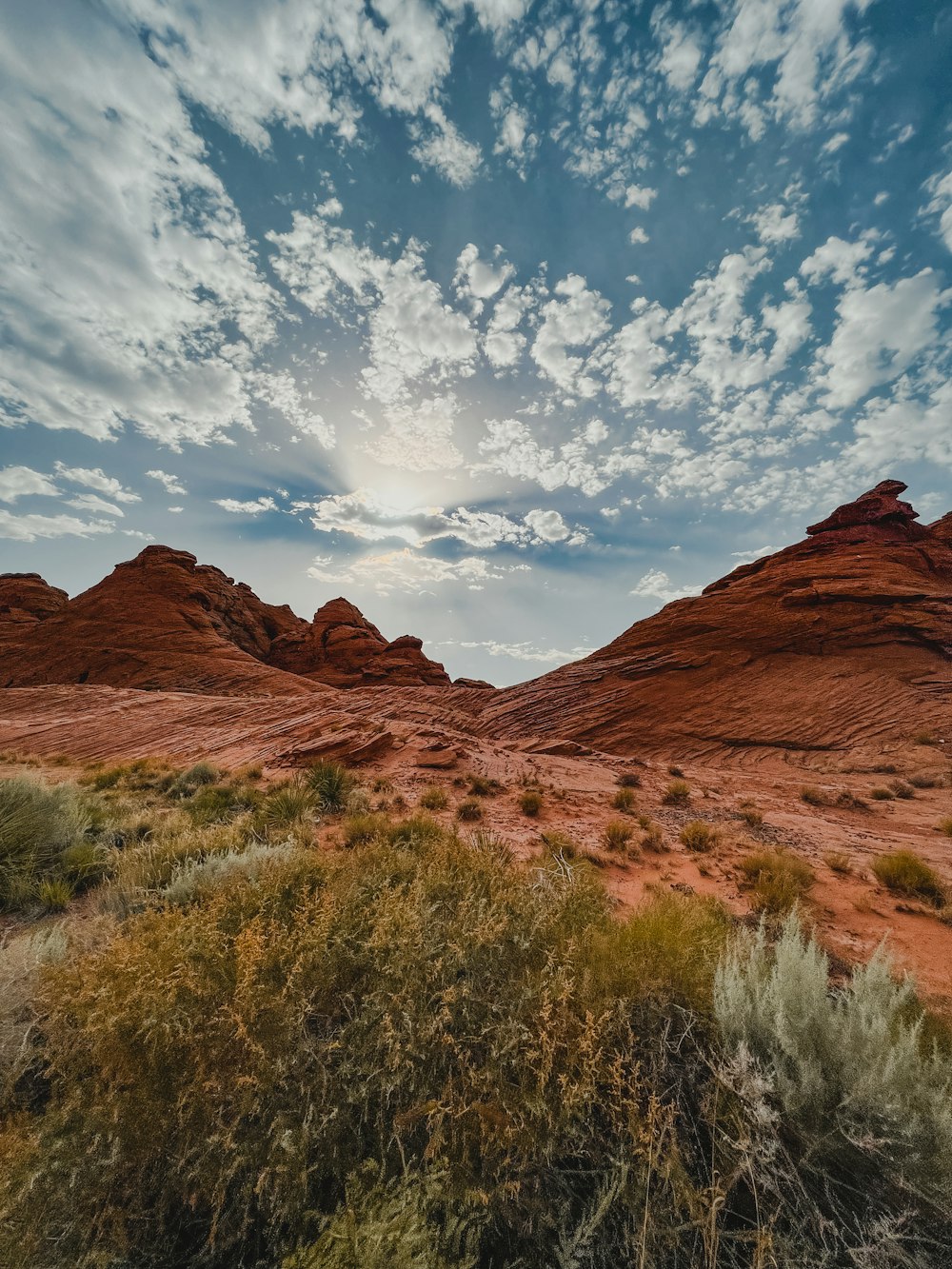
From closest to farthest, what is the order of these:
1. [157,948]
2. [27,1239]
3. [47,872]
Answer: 1. [27,1239]
2. [157,948]
3. [47,872]

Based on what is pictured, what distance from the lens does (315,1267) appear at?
1522mm

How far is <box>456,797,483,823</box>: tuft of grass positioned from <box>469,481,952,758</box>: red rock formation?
9.97 metres

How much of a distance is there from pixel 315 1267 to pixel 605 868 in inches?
233

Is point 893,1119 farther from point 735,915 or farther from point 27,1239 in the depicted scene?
point 735,915

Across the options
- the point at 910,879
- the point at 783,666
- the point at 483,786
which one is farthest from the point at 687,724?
the point at 910,879

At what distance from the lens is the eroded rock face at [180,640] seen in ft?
106

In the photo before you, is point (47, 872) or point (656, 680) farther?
point (656, 680)

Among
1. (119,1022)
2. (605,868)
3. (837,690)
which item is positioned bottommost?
(605,868)

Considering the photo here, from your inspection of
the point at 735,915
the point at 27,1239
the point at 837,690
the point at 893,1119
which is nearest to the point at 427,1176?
the point at 27,1239

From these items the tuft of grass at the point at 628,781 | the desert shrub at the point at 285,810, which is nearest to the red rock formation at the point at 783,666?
the tuft of grass at the point at 628,781

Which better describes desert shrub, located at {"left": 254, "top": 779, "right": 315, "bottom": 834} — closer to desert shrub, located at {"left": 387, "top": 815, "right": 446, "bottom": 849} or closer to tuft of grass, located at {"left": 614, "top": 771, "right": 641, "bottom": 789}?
desert shrub, located at {"left": 387, "top": 815, "right": 446, "bottom": 849}

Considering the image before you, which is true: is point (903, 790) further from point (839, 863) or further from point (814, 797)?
point (839, 863)

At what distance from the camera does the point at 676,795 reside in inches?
461

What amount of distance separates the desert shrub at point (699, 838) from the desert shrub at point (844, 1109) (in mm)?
5637
